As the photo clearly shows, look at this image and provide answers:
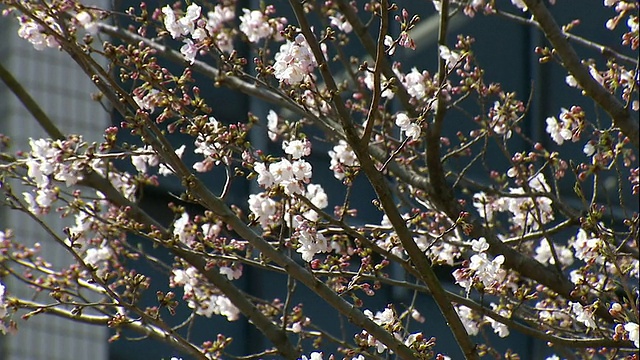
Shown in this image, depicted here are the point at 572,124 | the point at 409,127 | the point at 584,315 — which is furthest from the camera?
the point at 572,124

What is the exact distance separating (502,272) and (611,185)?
5541mm

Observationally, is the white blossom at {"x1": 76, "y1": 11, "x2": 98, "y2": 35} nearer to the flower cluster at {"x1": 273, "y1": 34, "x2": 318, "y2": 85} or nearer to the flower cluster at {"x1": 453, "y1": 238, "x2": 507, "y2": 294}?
the flower cluster at {"x1": 273, "y1": 34, "x2": 318, "y2": 85}

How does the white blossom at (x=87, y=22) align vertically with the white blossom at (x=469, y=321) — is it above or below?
above

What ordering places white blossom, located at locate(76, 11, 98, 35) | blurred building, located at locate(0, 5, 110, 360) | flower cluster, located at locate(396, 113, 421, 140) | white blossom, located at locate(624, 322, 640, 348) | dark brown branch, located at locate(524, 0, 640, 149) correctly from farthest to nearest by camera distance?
blurred building, located at locate(0, 5, 110, 360)
white blossom, located at locate(76, 11, 98, 35)
dark brown branch, located at locate(524, 0, 640, 149)
white blossom, located at locate(624, 322, 640, 348)
flower cluster, located at locate(396, 113, 421, 140)

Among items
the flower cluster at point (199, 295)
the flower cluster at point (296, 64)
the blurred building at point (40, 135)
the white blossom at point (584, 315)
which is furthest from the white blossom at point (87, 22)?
the white blossom at point (584, 315)

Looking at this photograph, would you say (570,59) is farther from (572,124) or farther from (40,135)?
(40,135)

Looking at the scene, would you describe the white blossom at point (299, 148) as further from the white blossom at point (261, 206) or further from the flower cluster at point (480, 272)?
the flower cluster at point (480, 272)

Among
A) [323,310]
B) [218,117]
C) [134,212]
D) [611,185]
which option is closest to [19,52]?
[218,117]

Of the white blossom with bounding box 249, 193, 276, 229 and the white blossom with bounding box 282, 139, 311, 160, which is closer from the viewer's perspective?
the white blossom with bounding box 282, 139, 311, 160

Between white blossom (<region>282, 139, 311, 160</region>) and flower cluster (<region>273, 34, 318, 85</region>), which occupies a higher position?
flower cluster (<region>273, 34, 318, 85</region>)

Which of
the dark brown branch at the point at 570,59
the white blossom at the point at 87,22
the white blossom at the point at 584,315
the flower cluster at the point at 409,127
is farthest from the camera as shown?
the white blossom at the point at 87,22

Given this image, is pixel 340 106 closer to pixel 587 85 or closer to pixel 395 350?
pixel 395 350

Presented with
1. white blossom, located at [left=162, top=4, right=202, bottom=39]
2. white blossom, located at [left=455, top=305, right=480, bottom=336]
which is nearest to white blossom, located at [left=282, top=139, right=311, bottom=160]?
white blossom, located at [left=162, top=4, right=202, bottom=39]

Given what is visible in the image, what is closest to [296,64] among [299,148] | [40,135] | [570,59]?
[299,148]
